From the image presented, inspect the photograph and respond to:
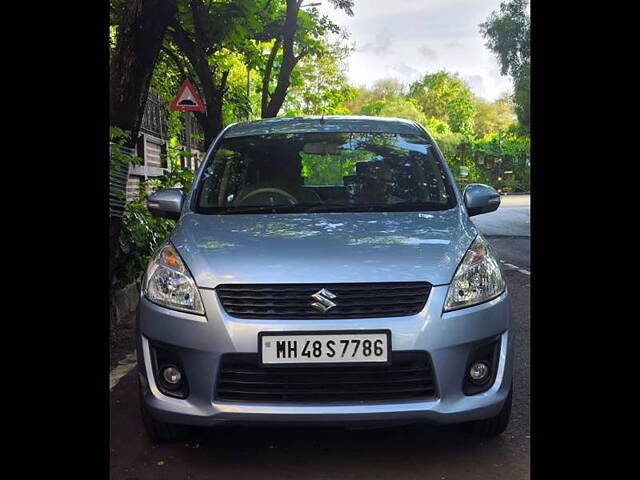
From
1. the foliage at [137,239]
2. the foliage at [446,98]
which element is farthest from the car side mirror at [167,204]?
the foliage at [446,98]

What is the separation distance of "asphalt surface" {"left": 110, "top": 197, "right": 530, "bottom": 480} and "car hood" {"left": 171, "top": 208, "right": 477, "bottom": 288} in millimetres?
868

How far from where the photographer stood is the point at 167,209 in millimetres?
4750

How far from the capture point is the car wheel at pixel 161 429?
159 inches

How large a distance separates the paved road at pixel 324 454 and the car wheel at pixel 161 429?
6cm

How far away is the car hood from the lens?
368 cm

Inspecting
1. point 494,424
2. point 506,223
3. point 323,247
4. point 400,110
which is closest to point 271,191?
point 323,247

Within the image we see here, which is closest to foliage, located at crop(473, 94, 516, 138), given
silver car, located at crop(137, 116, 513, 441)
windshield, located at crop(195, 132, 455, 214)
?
windshield, located at crop(195, 132, 455, 214)

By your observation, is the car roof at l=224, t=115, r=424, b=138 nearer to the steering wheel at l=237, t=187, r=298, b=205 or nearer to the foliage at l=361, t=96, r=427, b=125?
the steering wheel at l=237, t=187, r=298, b=205

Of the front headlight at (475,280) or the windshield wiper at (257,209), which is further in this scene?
the windshield wiper at (257,209)

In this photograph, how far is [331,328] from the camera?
353 centimetres

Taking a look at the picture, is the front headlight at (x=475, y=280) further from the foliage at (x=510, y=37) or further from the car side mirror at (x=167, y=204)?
the foliage at (x=510, y=37)
